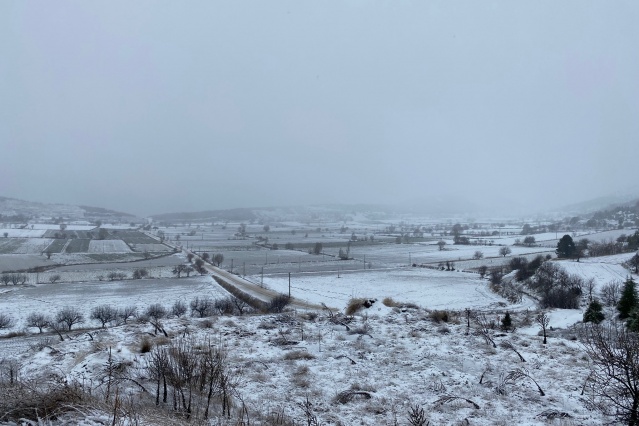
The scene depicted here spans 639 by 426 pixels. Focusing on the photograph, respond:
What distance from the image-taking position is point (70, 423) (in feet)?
13.9

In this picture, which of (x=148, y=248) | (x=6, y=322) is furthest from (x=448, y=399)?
(x=148, y=248)

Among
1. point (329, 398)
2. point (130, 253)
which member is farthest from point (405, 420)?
point (130, 253)

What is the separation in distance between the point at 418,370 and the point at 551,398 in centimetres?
249

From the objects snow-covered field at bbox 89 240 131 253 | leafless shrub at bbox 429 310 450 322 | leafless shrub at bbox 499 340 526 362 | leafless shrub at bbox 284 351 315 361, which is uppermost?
leafless shrub at bbox 499 340 526 362

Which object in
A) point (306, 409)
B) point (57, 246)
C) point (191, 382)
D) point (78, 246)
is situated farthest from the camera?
point (78, 246)

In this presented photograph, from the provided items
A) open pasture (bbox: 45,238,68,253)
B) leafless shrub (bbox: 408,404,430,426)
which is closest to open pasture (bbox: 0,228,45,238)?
open pasture (bbox: 45,238,68,253)

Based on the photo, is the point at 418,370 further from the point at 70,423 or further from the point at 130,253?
the point at 130,253

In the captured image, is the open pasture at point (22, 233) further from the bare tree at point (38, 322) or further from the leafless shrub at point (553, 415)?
the leafless shrub at point (553, 415)

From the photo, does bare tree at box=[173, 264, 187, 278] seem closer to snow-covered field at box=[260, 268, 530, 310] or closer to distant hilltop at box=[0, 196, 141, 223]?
snow-covered field at box=[260, 268, 530, 310]

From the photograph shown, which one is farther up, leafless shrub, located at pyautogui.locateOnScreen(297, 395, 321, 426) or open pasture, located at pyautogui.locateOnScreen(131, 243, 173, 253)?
leafless shrub, located at pyautogui.locateOnScreen(297, 395, 321, 426)

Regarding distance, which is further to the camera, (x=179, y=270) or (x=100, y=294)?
(x=179, y=270)

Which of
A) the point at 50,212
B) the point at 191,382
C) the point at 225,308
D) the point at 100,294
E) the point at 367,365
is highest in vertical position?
the point at 191,382

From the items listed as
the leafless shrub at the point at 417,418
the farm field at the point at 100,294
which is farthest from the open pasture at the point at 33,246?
the leafless shrub at the point at 417,418

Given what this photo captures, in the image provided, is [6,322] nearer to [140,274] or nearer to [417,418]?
[140,274]
